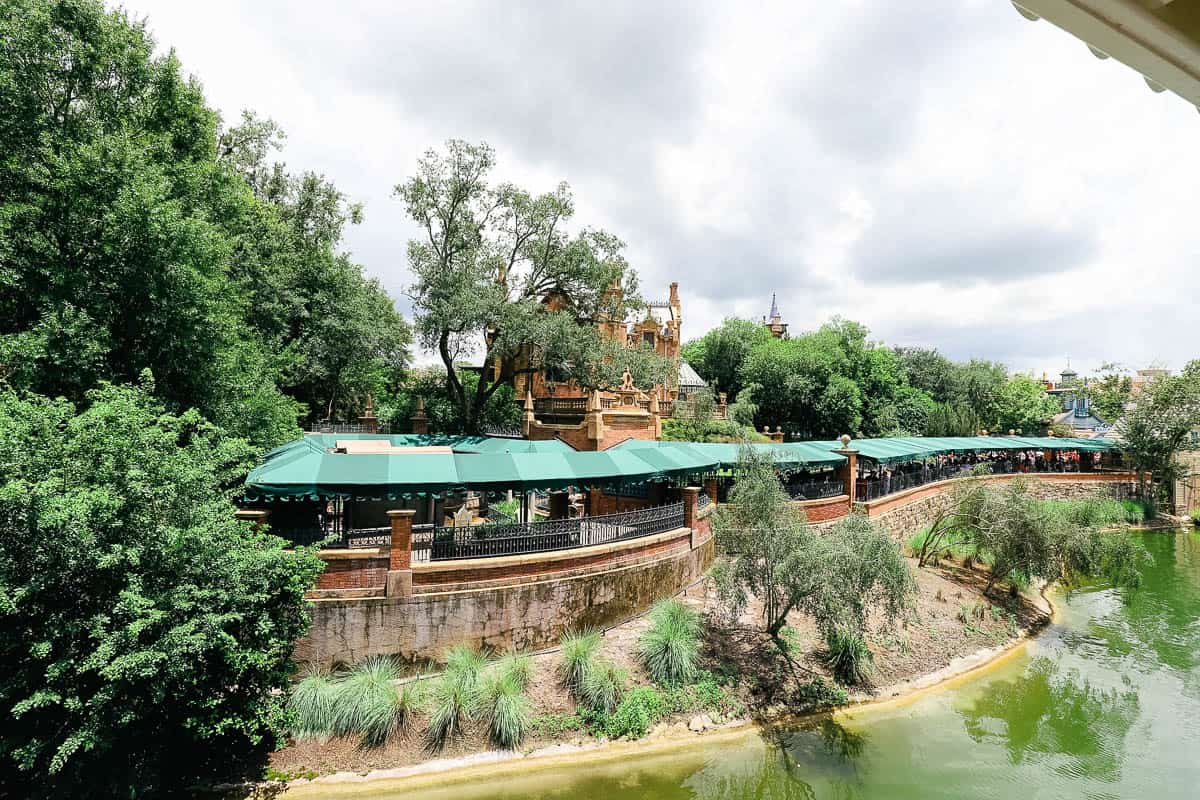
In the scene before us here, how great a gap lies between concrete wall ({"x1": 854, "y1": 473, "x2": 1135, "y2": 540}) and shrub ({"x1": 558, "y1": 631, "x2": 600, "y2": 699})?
9.37 meters

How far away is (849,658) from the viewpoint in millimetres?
13719

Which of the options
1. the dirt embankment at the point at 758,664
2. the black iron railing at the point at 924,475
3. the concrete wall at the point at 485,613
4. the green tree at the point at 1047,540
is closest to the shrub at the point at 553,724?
the dirt embankment at the point at 758,664

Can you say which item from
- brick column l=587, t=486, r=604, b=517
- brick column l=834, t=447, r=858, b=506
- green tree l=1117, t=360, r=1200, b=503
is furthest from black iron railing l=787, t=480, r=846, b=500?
green tree l=1117, t=360, r=1200, b=503

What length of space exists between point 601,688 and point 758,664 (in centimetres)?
433

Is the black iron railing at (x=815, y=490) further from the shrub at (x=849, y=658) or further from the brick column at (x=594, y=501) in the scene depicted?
the shrub at (x=849, y=658)

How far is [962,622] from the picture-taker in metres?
17.3

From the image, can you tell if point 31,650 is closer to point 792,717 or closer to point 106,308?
point 106,308

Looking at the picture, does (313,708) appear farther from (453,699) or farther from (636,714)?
(636,714)

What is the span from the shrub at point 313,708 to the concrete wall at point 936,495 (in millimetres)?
14389

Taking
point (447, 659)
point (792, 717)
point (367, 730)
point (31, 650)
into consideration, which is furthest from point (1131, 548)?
point (31, 650)

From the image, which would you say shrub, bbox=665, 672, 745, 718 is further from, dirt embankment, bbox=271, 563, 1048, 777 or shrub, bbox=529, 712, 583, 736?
shrub, bbox=529, 712, 583, 736

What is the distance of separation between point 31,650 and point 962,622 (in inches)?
862

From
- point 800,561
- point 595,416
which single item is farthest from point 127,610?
point 595,416

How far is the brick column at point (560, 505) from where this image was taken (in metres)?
17.8
